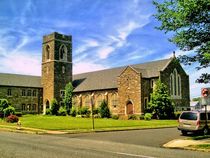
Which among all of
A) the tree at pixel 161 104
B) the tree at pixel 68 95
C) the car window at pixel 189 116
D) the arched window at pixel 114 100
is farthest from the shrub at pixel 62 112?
the car window at pixel 189 116

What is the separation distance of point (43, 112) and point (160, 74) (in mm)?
29717

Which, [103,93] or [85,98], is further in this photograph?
[85,98]

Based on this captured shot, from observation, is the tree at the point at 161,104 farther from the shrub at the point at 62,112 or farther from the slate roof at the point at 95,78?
the shrub at the point at 62,112

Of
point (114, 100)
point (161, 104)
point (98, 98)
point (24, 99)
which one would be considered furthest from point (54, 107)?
point (161, 104)

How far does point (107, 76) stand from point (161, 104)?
1777cm

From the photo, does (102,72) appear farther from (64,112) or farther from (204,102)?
(204,102)

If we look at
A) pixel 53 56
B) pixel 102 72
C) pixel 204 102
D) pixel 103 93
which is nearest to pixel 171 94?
pixel 103 93

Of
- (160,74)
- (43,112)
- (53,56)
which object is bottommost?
(43,112)

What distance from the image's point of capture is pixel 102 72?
2719 inches

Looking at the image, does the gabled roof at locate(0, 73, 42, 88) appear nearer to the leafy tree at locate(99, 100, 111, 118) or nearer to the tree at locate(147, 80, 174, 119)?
the leafy tree at locate(99, 100, 111, 118)

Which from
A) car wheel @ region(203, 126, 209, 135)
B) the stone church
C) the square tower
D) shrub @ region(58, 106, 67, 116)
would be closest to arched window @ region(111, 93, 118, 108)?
the stone church

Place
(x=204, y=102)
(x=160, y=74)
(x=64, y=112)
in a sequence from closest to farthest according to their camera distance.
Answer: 1. (x=204, y=102)
2. (x=160, y=74)
3. (x=64, y=112)

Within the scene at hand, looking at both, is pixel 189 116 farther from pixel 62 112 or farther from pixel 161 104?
pixel 62 112

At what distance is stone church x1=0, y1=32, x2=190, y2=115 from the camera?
180 ft
